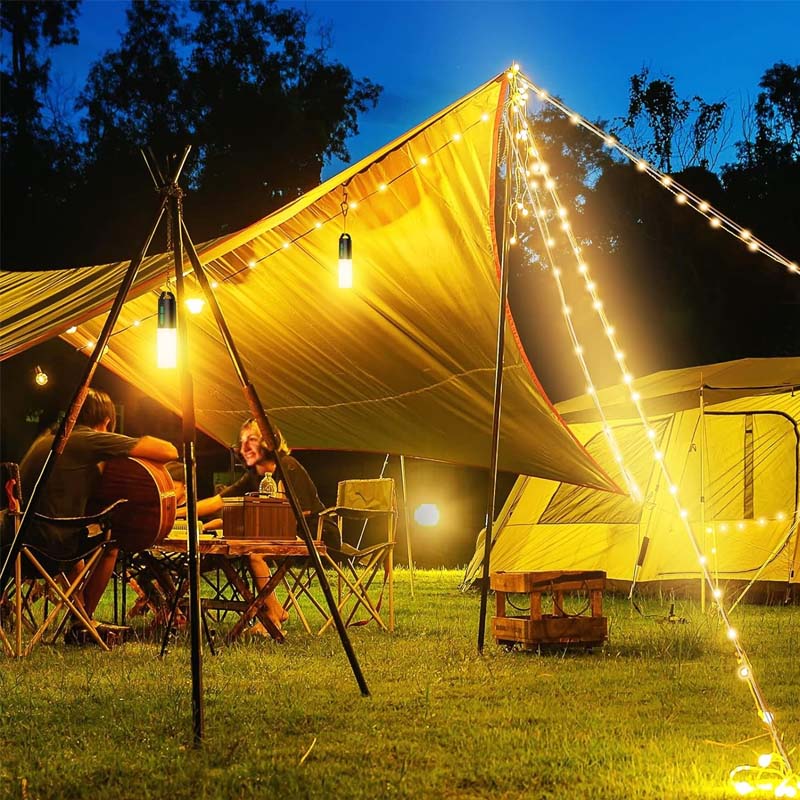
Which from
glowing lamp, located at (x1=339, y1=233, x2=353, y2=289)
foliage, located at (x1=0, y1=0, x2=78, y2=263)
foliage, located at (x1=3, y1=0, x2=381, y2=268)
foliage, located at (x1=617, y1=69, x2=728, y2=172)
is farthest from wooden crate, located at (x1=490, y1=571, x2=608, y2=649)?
foliage, located at (x1=617, y1=69, x2=728, y2=172)

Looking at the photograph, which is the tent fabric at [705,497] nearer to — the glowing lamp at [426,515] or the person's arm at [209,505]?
the person's arm at [209,505]

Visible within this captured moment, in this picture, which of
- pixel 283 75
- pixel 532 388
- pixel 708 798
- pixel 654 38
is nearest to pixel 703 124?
pixel 654 38

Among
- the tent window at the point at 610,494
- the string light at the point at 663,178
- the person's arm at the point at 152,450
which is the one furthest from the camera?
the tent window at the point at 610,494

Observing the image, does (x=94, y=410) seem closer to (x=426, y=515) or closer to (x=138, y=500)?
(x=138, y=500)

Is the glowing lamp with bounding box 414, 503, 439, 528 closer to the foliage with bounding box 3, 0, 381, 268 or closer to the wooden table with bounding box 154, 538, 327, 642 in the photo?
the foliage with bounding box 3, 0, 381, 268

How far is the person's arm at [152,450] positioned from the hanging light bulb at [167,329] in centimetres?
130

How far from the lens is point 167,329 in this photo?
3.66 meters

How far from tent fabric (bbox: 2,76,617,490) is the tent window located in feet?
5.58

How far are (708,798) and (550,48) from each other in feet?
21.5

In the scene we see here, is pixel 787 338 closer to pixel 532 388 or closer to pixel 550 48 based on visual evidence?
pixel 550 48

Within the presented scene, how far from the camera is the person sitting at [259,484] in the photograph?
5.69 metres

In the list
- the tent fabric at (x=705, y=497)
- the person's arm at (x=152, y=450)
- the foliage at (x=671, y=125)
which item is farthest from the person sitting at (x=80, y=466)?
the foliage at (x=671, y=125)

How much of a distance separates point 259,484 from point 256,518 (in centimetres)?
85

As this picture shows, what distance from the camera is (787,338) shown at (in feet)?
57.2
